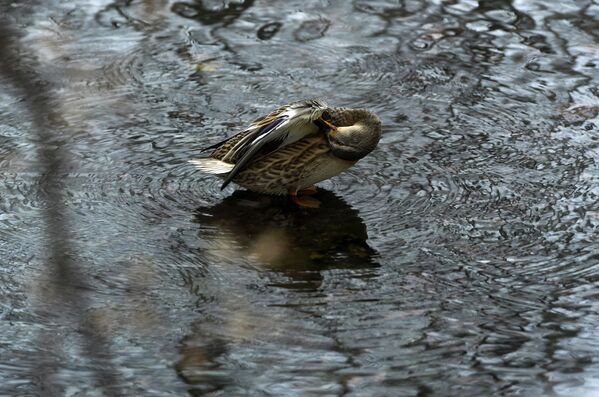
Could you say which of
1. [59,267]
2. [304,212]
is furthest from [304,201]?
[59,267]

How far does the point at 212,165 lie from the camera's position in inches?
244

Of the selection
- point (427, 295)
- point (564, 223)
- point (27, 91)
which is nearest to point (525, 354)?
point (427, 295)

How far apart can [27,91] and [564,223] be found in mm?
3900

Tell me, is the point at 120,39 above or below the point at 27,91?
below

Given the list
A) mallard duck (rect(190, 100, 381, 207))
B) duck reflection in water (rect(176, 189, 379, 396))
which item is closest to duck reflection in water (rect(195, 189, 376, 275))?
duck reflection in water (rect(176, 189, 379, 396))

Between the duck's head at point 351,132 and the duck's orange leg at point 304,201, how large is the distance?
319 millimetres

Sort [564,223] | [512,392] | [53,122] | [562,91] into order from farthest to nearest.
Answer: [562,91], [53,122], [564,223], [512,392]

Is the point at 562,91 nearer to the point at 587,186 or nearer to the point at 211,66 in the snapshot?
the point at 587,186

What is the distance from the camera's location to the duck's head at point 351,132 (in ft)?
20.1

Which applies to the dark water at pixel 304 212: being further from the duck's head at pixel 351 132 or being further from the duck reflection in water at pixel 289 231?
the duck's head at pixel 351 132

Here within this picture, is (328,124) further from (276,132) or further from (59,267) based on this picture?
(59,267)

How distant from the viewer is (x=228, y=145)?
20.8 ft

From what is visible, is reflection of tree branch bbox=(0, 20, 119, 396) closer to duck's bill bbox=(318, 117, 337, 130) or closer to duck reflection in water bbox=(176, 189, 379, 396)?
duck reflection in water bbox=(176, 189, 379, 396)

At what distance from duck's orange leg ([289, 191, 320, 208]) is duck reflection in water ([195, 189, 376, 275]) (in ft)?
0.12
